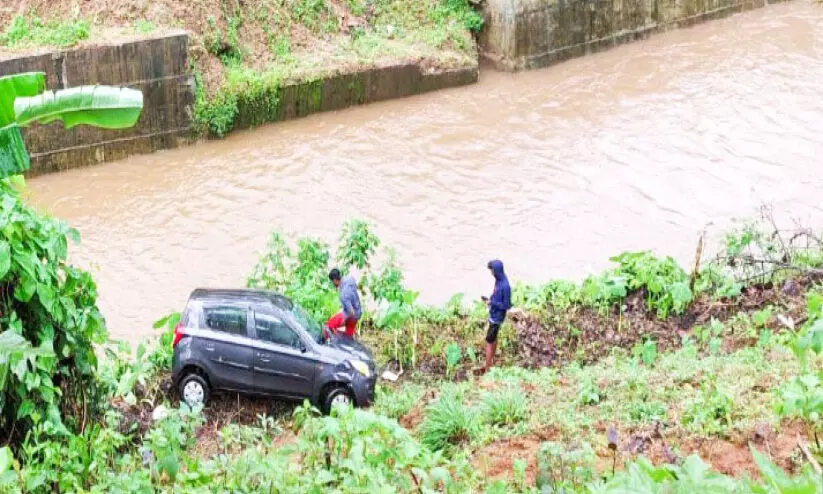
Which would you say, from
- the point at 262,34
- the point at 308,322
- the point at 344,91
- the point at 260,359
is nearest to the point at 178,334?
the point at 260,359

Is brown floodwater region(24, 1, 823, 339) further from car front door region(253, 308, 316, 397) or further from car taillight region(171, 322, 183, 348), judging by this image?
car front door region(253, 308, 316, 397)

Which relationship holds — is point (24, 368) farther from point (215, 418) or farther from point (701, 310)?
point (701, 310)

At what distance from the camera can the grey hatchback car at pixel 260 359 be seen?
31.3 feet

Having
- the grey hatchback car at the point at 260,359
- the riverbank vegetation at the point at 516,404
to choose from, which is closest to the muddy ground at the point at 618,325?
the riverbank vegetation at the point at 516,404

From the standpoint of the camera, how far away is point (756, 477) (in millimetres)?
5848

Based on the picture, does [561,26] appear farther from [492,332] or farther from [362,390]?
[362,390]

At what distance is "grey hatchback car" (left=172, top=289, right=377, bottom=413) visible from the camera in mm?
9547

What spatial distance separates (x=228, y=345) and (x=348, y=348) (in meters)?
1.12

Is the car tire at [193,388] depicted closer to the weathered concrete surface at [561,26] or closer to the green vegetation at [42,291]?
the green vegetation at [42,291]

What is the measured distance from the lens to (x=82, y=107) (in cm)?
689

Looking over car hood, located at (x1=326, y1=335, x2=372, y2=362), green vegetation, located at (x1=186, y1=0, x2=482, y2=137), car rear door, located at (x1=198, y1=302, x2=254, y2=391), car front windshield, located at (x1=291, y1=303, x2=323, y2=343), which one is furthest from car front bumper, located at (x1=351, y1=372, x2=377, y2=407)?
green vegetation, located at (x1=186, y1=0, x2=482, y2=137)

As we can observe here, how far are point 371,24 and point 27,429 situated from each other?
1354 cm

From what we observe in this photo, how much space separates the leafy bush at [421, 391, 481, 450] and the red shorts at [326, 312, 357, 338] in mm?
2563

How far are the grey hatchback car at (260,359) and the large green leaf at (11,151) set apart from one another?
3190 mm
